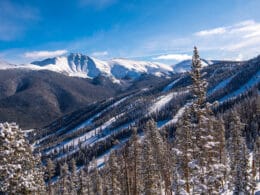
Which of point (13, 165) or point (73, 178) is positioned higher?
point (13, 165)

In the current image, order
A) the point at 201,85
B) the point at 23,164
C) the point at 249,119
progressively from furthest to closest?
the point at 249,119
the point at 201,85
the point at 23,164

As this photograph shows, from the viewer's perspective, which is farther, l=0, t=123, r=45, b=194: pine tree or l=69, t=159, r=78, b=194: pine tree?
l=69, t=159, r=78, b=194: pine tree

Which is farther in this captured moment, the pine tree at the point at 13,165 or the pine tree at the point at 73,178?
the pine tree at the point at 73,178

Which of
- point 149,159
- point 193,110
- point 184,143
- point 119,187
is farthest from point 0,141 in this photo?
point 119,187

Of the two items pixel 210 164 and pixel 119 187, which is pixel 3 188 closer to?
pixel 210 164

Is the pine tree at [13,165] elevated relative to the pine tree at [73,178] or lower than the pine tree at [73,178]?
elevated

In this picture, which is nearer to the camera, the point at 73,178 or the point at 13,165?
the point at 13,165

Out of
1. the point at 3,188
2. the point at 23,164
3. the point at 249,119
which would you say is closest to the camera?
the point at 3,188

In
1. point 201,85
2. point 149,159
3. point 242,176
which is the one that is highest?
point 201,85

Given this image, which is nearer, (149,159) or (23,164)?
(23,164)

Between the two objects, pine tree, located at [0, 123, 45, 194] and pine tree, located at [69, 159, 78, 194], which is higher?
pine tree, located at [0, 123, 45, 194]

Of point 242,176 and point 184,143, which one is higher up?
point 184,143
